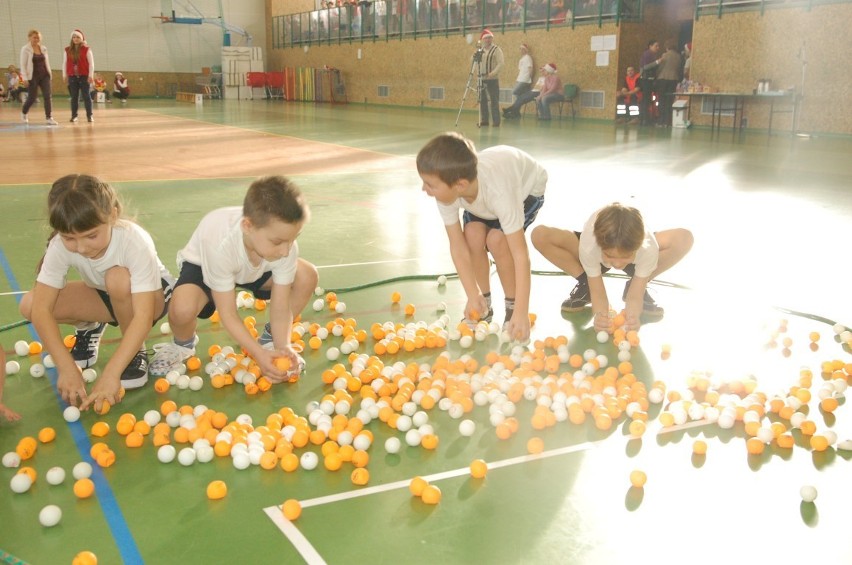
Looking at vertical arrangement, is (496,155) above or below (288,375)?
above

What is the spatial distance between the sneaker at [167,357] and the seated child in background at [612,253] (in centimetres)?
193

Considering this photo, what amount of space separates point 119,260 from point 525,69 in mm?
17221

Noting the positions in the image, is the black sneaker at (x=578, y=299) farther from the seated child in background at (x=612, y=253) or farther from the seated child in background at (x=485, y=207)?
the seated child in background at (x=485, y=207)

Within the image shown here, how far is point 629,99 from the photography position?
1798cm

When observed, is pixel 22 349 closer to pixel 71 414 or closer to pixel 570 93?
pixel 71 414

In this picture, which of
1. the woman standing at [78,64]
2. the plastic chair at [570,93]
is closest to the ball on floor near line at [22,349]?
the woman standing at [78,64]

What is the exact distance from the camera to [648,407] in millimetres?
3021

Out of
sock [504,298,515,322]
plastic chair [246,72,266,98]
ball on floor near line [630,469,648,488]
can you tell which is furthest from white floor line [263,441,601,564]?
plastic chair [246,72,266,98]

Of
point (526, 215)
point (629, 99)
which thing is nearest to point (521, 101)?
point (629, 99)

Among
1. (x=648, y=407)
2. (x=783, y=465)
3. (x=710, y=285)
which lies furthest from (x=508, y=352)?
(x=710, y=285)

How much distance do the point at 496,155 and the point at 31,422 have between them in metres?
2.44

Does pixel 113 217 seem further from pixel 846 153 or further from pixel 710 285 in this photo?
pixel 846 153

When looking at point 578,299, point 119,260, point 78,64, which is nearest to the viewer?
point 119,260

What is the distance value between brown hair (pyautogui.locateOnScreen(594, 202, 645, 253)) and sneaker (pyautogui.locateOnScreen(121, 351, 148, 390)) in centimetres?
211
